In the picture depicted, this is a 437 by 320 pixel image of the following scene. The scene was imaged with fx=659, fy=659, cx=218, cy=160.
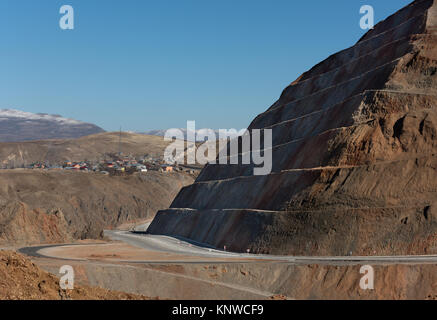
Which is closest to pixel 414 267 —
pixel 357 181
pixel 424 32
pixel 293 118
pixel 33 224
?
pixel 357 181

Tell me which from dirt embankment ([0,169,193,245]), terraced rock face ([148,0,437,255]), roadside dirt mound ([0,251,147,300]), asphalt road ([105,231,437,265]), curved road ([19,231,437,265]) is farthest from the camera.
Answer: dirt embankment ([0,169,193,245])

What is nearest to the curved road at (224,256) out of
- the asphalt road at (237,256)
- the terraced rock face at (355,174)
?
the asphalt road at (237,256)

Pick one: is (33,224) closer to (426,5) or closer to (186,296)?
(186,296)

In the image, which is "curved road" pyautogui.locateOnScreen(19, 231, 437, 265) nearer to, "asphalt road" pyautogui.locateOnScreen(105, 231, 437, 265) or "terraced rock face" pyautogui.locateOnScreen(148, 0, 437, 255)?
"asphalt road" pyautogui.locateOnScreen(105, 231, 437, 265)

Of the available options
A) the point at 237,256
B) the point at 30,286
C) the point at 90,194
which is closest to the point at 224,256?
the point at 237,256

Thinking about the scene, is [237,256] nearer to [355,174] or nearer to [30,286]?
[355,174]

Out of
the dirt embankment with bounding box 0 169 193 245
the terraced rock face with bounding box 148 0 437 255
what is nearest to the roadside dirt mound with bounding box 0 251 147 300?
the terraced rock face with bounding box 148 0 437 255
